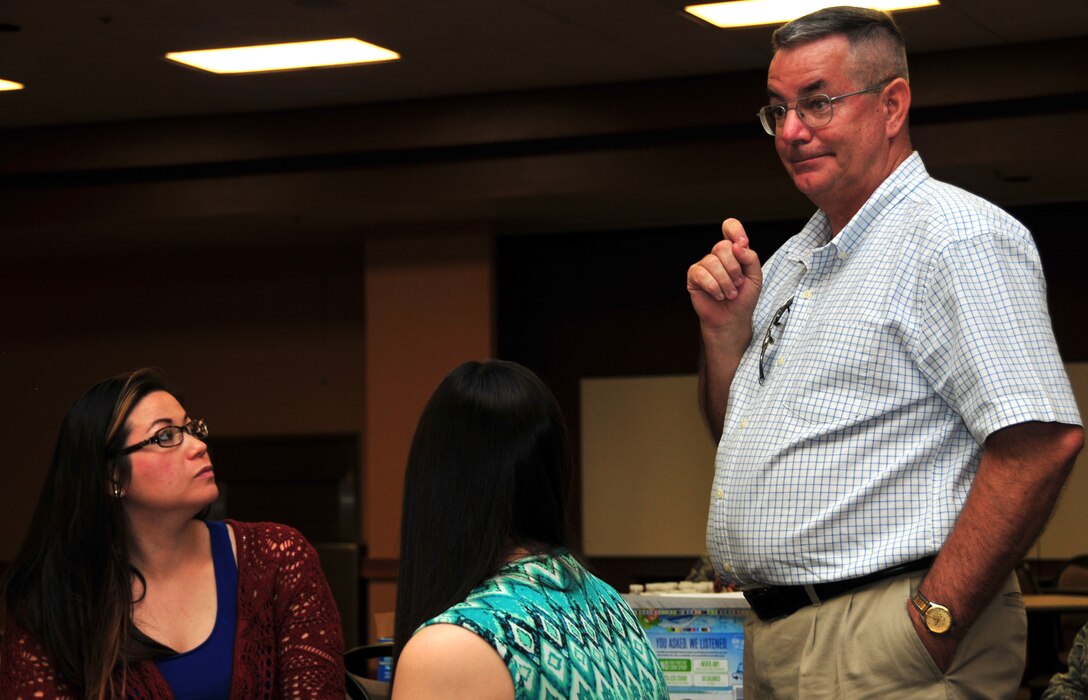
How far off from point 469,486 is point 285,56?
5.98 metres

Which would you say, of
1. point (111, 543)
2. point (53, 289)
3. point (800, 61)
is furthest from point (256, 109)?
point (800, 61)

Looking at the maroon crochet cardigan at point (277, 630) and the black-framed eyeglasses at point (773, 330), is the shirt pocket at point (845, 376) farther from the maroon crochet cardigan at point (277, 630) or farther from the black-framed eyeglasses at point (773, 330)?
the maroon crochet cardigan at point (277, 630)

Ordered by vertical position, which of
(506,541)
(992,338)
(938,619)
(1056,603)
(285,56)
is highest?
(285,56)

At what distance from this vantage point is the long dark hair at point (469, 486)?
63.6 inches

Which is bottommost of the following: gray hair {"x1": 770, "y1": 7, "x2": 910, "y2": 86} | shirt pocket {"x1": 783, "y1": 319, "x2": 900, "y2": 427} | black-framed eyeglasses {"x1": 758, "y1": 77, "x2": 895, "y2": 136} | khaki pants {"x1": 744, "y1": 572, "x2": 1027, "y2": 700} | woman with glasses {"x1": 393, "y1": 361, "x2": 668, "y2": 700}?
Result: khaki pants {"x1": 744, "y1": 572, "x2": 1027, "y2": 700}

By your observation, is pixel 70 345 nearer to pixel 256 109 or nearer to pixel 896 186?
pixel 256 109

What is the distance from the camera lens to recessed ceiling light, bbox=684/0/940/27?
6.34 meters

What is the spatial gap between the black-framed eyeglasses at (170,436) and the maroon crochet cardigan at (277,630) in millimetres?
215

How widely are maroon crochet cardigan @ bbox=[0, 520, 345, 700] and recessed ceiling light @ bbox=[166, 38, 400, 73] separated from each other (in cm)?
453

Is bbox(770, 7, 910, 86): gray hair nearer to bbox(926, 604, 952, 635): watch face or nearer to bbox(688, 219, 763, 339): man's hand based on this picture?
bbox(688, 219, 763, 339): man's hand

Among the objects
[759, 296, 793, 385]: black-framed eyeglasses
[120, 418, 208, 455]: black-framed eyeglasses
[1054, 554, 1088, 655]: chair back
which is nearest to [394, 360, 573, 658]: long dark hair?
[759, 296, 793, 385]: black-framed eyeglasses

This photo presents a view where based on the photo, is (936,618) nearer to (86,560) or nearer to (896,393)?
(896,393)

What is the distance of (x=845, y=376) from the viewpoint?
1.94 m

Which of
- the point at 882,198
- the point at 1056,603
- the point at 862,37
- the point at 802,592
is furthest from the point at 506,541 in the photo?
the point at 1056,603
